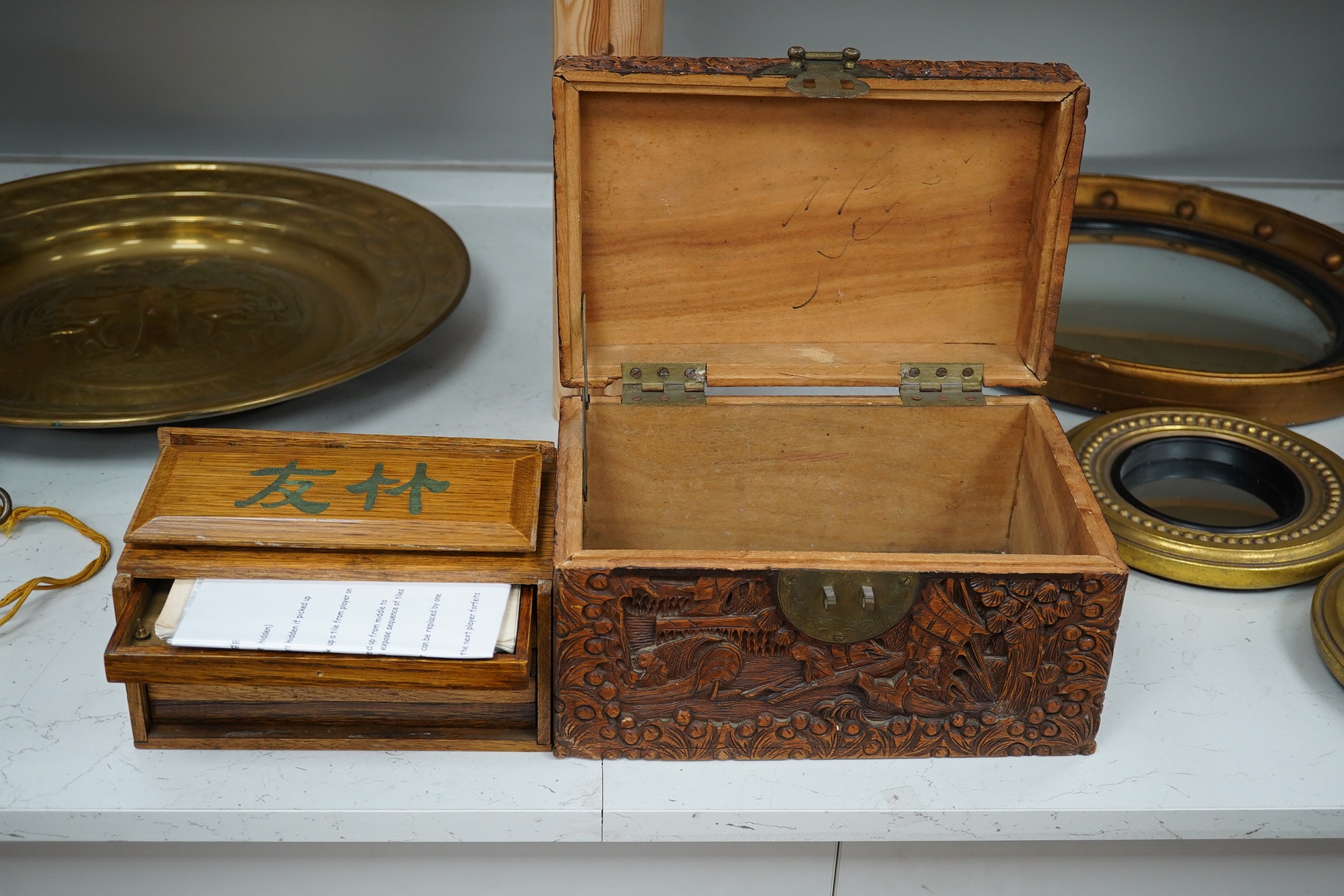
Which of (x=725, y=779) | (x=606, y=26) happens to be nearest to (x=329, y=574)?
(x=725, y=779)

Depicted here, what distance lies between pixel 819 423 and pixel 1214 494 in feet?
1.50

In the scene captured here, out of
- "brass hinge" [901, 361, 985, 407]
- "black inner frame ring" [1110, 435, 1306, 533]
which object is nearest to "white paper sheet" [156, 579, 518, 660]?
"brass hinge" [901, 361, 985, 407]

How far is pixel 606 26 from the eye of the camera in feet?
4.14

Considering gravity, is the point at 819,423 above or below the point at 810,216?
below

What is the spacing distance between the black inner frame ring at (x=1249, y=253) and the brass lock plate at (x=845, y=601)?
663 millimetres

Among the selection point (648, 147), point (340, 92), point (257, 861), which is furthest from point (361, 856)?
point (340, 92)

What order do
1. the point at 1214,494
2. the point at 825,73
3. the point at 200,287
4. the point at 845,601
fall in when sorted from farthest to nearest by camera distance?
the point at 200,287, the point at 1214,494, the point at 825,73, the point at 845,601

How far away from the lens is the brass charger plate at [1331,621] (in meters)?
1.07

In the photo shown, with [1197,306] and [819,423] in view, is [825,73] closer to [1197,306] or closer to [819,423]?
[819,423]

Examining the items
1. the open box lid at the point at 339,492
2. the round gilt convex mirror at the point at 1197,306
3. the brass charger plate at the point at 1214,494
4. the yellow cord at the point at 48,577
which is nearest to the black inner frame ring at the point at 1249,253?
the round gilt convex mirror at the point at 1197,306

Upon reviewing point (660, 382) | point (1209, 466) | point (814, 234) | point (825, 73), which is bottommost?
point (1209, 466)

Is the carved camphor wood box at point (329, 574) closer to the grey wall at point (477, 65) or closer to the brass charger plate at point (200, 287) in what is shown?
the brass charger plate at point (200, 287)

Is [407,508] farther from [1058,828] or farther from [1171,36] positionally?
[1171,36]

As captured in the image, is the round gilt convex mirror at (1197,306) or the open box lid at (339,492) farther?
the round gilt convex mirror at (1197,306)
